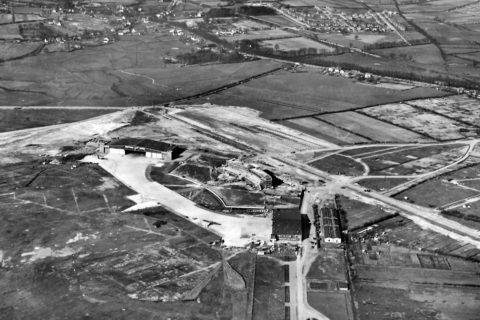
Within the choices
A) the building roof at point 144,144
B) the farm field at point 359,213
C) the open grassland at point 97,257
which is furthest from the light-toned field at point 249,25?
the farm field at point 359,213

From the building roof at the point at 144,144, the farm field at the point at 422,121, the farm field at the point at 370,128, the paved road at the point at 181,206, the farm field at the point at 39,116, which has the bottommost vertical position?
the farm field at the point at 39,116

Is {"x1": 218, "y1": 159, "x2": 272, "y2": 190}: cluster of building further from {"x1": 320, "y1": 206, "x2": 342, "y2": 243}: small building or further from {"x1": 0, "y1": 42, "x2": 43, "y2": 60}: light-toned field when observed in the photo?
{"x1": 0, "y1": 42, "x2": 43, "y2": 60}: light-toned field

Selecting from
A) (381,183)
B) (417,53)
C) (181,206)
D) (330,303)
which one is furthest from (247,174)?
(417,53)

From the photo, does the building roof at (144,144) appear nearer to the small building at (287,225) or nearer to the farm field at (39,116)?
the farm field at (39,116)

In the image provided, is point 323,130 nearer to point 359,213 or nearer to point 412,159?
point 412,159

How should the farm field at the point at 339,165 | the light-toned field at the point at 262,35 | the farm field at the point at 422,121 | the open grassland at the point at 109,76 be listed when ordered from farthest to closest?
1. the light-toned field at the point at 262,35
2. the open grassland at the point at 109,76
3. the farm field at the point at 422,121
4. the farm field at the point at 339,165

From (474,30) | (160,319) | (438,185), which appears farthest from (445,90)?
(160,319)

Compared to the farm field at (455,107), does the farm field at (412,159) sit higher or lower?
lower
